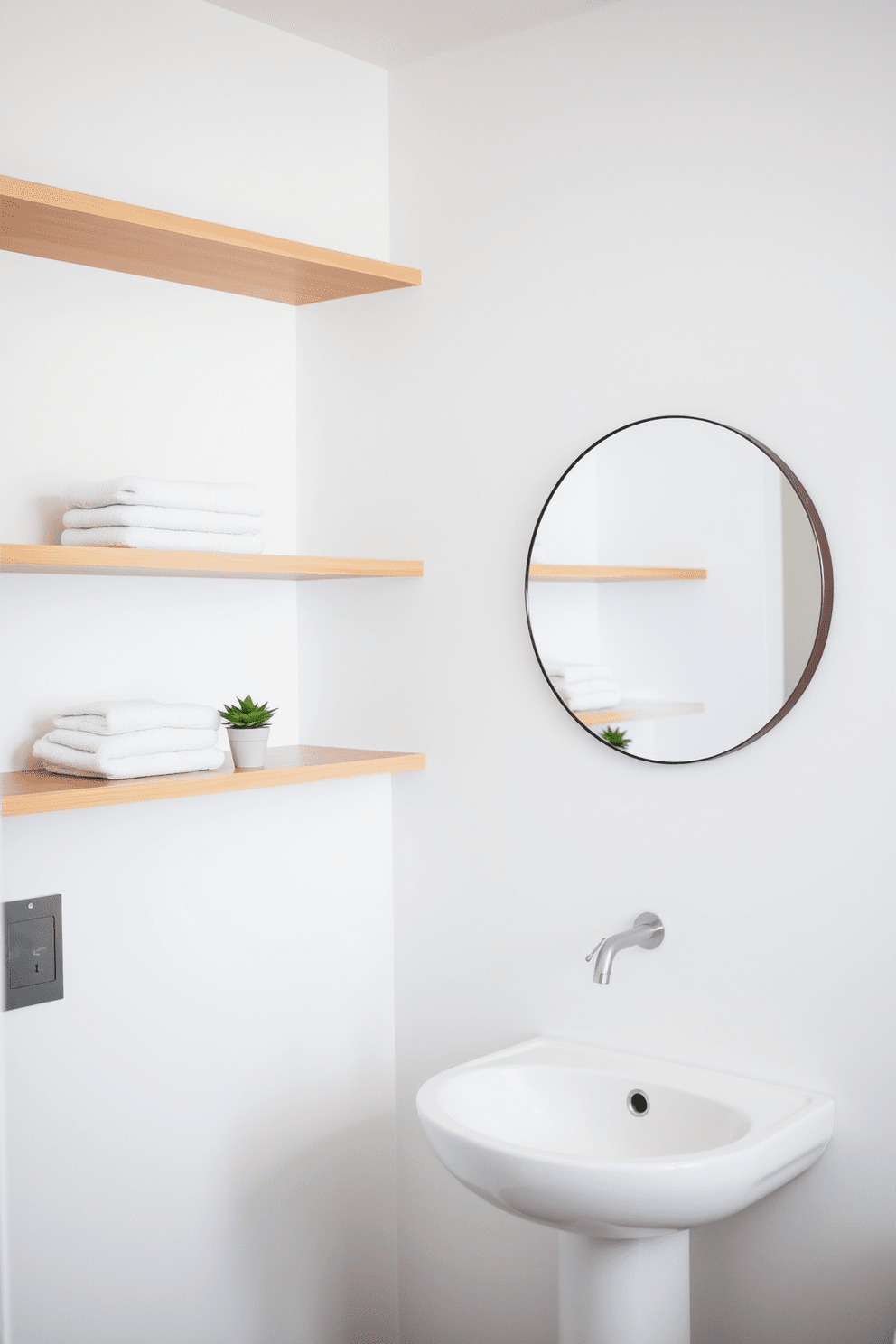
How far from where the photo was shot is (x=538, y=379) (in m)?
2.11

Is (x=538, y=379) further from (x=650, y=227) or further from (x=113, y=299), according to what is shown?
(x=113, y=299)

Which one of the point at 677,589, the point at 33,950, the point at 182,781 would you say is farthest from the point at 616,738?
the point at 33,950

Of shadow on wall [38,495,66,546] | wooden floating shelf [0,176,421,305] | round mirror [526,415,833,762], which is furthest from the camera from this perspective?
shadow on wall [38,495,66,546]

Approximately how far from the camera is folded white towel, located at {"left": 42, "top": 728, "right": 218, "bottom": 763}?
1782mm

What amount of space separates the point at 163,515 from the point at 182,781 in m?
0.39

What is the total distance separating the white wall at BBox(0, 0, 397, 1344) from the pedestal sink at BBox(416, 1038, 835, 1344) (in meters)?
0.43

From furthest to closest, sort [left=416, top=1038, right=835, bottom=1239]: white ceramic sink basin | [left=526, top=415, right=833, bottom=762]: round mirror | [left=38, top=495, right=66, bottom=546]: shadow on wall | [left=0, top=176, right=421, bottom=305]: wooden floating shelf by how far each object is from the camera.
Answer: [left=38, top=495, right=66, bottom=546]: shadow on wall < [left=526, top=415, right=833, bottom=762]: round mirror < [left=0, top=176, right=421, bottom=305]: wooden floating shelf < [left=416, top=1038, right=835, bottom=1239]: white ceramic sink basin

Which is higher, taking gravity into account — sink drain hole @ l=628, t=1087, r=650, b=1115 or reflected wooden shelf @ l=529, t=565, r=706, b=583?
reflected wooden shelf @ l=529, t=565, r=706, b=583

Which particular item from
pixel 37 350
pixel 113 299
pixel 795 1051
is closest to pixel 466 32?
pixel 113 299

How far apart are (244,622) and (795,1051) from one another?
1177mm

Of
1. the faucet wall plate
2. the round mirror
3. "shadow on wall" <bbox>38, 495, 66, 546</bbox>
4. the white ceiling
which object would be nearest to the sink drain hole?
the faucet wall plate

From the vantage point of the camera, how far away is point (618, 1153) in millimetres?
1896

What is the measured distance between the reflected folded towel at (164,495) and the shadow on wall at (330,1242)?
1.15 metres

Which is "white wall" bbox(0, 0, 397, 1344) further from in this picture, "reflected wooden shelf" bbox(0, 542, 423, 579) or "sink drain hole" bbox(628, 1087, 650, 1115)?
"sink drain hole" bbox(628, 1087, 650, 1115)
